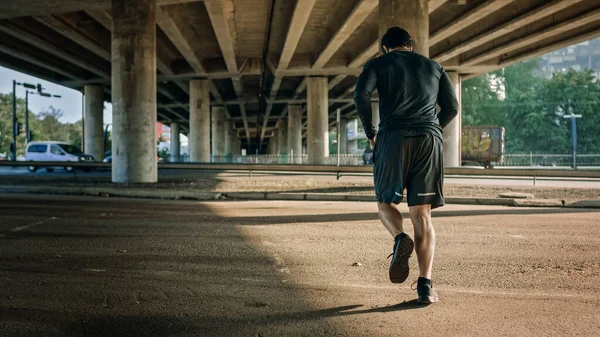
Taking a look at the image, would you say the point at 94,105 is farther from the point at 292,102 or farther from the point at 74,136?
the point at 74,136

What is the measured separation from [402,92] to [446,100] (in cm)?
48

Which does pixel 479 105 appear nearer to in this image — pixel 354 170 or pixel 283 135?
pixel 283 135

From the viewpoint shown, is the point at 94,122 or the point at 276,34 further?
the point at 94,122

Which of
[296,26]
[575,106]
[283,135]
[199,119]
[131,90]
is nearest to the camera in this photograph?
[131,90]

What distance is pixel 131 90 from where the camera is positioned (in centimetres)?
1848

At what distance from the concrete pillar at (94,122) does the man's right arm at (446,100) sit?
1637 inches

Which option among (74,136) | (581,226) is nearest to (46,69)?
(581,226)

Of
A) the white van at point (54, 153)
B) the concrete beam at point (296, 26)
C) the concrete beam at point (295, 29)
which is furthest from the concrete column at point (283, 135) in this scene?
the concrete beam at point (296, 26)

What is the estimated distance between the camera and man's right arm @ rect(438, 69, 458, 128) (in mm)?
4246

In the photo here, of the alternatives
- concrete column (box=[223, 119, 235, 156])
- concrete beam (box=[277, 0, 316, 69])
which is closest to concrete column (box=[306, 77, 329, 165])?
concrete beam (box=[277, 0, 316, 69])

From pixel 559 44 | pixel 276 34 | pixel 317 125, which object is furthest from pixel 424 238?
pixel 317 125

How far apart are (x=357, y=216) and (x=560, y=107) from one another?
61.1 m

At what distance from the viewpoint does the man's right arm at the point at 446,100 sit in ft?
13.9

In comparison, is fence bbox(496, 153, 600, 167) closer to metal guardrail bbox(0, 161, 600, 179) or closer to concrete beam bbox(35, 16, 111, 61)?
metal guardrail bbox(0, 161, 600, 179)
